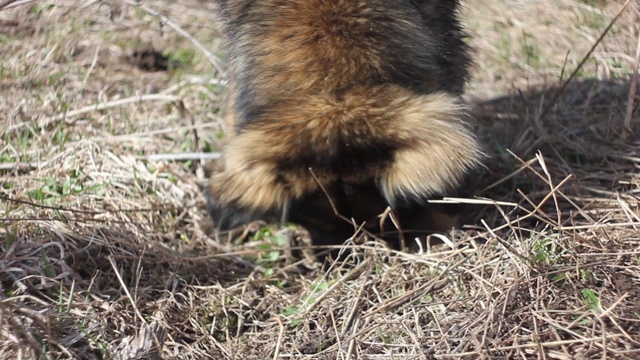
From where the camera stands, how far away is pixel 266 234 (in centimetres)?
373

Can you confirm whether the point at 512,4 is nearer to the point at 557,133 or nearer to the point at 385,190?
the point at 557,133

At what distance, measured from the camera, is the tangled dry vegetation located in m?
2.59

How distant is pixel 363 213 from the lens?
2.94 metres

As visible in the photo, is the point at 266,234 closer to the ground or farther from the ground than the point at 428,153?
closer to the ground

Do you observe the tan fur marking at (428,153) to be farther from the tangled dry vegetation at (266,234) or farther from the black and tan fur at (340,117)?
the tangled dry vegetation at (266,234)

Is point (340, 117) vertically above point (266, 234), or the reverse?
point (340, 117)

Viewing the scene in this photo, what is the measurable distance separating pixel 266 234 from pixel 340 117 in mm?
1338

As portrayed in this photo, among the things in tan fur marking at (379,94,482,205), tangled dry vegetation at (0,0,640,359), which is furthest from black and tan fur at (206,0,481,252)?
tangled dry vegetation at (0,0,640,359)

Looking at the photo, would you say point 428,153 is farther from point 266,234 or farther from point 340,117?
point 266,234

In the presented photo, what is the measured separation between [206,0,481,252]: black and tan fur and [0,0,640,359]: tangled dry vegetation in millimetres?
331

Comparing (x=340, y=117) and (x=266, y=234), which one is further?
(x=266, y=234)

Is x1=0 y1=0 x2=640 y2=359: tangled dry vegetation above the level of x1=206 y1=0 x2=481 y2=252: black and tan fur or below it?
below

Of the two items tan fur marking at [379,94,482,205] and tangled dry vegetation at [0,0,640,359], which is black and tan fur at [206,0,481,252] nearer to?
tan fur marking at [379,94,482,205]

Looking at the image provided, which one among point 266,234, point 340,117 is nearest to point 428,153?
point 340,117
